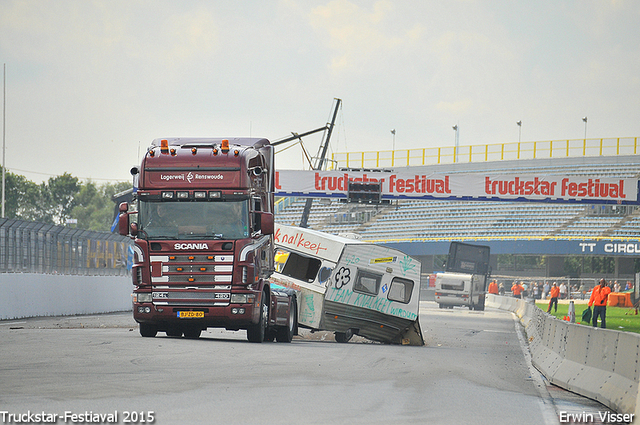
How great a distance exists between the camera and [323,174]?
1620 inches

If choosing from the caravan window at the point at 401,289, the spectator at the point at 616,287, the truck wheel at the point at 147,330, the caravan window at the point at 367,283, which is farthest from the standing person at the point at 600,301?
the spectator at the point at 616,287

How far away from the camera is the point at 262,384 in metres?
10.8

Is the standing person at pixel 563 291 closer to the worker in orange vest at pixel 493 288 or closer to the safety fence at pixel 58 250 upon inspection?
the worker in orange vest at pixel 493 288

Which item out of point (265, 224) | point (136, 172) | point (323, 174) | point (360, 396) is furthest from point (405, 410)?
point (323, 174)

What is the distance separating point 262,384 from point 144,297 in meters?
6.76

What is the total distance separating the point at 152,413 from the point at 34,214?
429 ft

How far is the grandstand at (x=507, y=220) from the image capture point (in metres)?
67.7

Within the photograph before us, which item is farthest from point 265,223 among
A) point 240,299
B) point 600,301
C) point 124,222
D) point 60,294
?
point 60,294

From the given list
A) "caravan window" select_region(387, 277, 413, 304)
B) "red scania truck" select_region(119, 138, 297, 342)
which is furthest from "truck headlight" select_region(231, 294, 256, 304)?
"caravan window" select_region(387, 277, 413, 304)

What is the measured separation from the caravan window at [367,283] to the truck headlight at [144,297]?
5.82 meters

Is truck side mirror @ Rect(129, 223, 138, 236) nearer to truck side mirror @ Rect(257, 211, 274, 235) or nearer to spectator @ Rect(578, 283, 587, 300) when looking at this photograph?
truck side mirror @ Rect(257, 211, 274, 235)

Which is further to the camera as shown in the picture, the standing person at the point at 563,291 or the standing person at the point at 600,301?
the standing person at the point at 563,291

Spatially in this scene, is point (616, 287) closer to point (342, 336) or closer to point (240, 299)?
point (342, 336)

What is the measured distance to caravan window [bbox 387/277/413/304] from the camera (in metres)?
21.6
